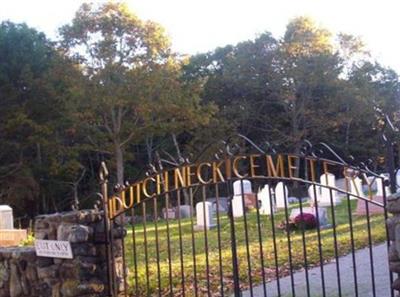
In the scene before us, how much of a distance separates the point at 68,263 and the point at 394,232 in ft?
11.0

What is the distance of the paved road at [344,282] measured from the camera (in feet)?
21.3

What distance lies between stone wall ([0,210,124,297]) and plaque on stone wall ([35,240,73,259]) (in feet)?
0.20

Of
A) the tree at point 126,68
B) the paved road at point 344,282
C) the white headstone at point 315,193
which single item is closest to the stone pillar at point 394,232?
the white headstone at point 315,193

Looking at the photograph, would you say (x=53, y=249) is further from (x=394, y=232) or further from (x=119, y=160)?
(x=119, y=160)

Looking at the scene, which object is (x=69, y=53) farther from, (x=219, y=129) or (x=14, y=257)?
(x=14, y=257)

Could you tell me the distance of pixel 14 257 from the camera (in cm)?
677

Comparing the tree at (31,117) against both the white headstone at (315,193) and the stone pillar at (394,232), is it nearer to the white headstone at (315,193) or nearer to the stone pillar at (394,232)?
the white headstone at (315,193)

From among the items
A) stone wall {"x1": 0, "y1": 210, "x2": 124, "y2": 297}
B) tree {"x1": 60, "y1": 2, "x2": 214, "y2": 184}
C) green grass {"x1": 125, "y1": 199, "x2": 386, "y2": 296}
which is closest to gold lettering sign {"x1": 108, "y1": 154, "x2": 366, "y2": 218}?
stone wall {"x1": 0, "y1": 210, "x2": 124, "y2": 297}

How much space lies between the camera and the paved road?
256 inches

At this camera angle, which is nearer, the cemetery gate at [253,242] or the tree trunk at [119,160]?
the cemetery gate at [253,242]

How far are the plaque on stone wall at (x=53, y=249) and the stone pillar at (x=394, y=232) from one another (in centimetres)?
312

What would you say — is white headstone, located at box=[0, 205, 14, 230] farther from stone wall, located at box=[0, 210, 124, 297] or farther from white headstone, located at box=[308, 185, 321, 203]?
stone wall, located at box=[0, 210, 124, 297]

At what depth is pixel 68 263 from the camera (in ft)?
20.7

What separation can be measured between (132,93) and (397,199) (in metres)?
22.5
